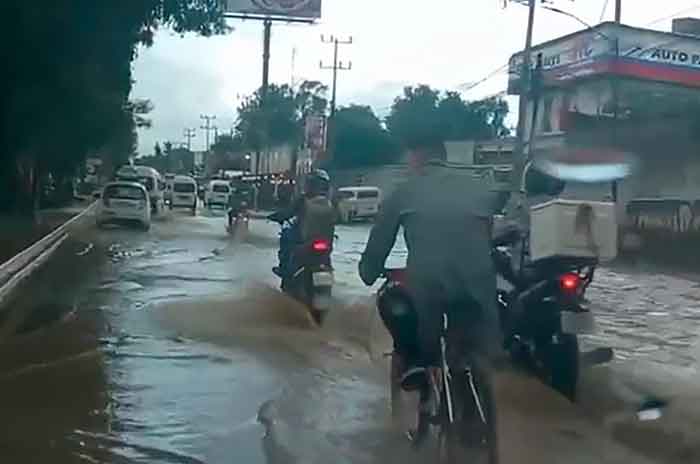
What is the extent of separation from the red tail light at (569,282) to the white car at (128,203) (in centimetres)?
2841

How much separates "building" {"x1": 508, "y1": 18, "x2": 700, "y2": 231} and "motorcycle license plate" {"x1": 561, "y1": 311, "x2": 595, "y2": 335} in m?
23.4

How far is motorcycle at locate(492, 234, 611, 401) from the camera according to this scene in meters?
7.90

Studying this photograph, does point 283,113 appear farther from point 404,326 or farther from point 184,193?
point 404,326

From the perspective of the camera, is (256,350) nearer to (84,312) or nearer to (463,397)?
(84,312)

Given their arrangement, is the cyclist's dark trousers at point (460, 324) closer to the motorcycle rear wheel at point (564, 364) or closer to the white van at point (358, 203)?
the motorcycle rear wheel at point (564, 364)

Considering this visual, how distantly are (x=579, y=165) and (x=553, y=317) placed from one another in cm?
393

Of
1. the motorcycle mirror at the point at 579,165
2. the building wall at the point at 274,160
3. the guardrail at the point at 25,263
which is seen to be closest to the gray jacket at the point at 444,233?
the motorcycle mirror at the point at 579,165

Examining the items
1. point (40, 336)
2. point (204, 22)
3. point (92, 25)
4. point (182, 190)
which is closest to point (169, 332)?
point (40, 336)

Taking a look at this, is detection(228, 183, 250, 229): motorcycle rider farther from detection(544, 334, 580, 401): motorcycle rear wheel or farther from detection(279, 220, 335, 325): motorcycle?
detection(544, 334, 580, 401): motorcycle rear wheel

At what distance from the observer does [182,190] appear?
57.7m

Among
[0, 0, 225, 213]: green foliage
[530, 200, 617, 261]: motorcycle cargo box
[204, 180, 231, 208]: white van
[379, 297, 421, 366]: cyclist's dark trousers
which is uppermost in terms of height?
[0, 0, 225, 213]: green foliage

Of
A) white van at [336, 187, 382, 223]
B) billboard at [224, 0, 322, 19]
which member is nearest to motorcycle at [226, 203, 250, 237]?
white van at [336, 187, 382, 223]

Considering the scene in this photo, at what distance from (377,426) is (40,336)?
5058 mm

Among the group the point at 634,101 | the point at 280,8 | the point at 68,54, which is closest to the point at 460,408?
the point at 68,54
